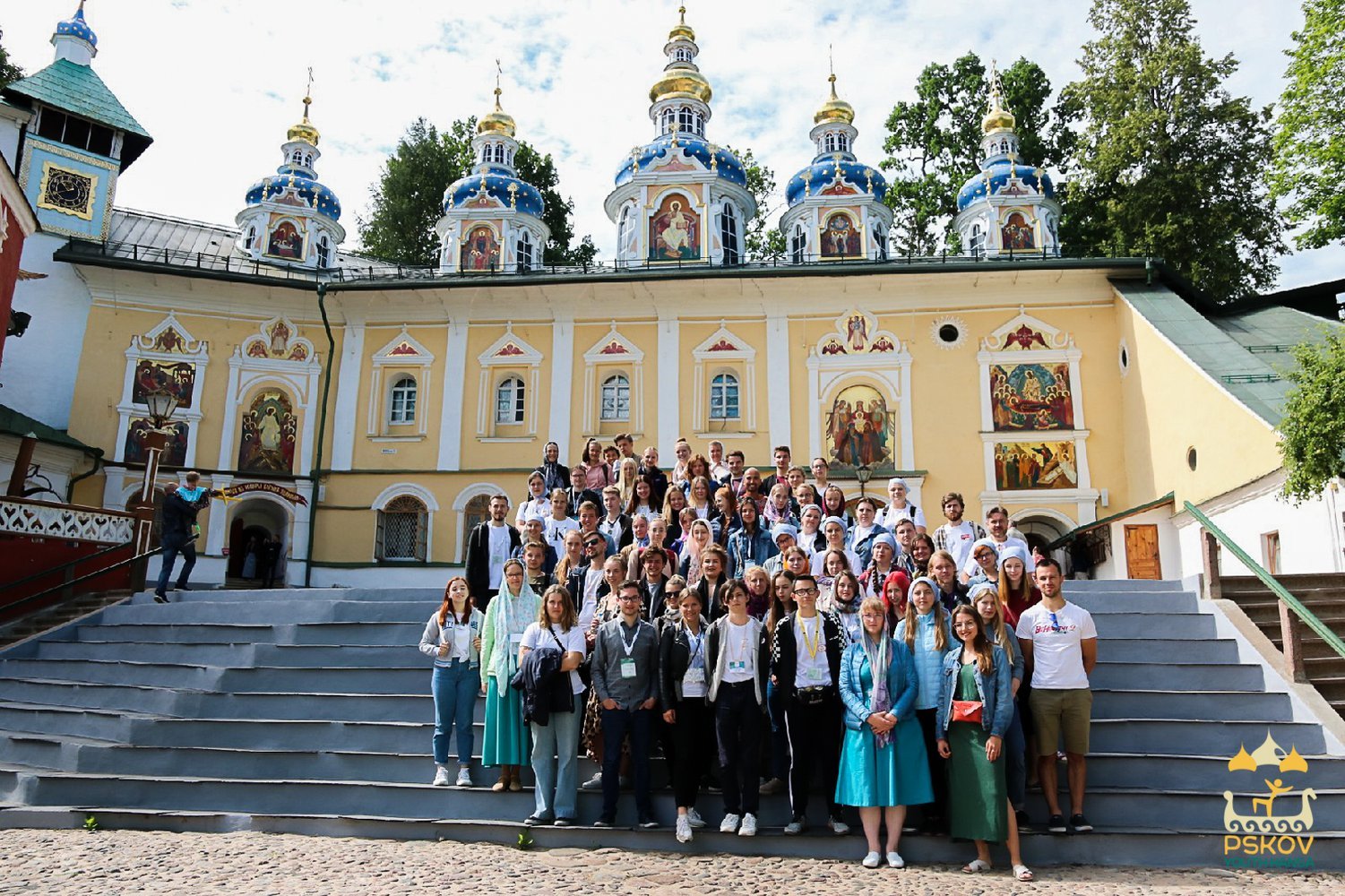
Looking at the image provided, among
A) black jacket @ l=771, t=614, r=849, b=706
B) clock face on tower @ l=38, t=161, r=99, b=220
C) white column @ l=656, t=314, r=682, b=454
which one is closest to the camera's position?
black jacket @ l=771, t=614, r=849, b=706

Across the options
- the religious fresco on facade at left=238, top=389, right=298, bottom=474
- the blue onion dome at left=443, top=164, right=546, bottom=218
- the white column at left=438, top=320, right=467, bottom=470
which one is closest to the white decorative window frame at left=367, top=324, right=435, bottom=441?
the white column at left=438, top=320, right=467, bottom=470

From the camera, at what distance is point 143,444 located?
67.4 feet

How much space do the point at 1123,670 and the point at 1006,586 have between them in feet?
6.23

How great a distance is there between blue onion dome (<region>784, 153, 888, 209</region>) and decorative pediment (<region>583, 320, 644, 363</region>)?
832cm

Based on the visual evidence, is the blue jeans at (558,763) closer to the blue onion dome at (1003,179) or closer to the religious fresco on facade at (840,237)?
the religious fresco on facade at (840,237)

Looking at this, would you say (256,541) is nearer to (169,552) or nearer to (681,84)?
(169,552)

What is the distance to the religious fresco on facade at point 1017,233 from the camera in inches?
1015

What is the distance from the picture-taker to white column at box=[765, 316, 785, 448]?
20.5 meters

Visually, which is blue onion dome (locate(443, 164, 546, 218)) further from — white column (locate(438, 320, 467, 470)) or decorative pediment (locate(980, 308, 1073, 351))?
decorative pediment (locate(980, 308, 1073, 351))

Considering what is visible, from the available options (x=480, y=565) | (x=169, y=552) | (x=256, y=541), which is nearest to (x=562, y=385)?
(x=256, y=541)

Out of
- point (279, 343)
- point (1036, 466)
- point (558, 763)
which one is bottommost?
point (558, 763)

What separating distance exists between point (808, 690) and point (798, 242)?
72.3ft

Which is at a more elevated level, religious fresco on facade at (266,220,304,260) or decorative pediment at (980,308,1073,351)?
religious fresco on facade at (266,220,304,260)

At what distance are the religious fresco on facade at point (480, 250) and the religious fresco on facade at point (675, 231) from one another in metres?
4.37
